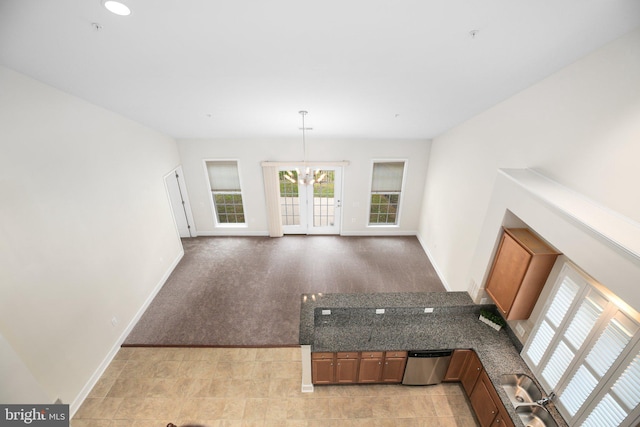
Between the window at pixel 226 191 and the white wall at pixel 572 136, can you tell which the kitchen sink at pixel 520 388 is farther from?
the window at pixel 226 191

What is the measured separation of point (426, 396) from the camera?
3396 mm

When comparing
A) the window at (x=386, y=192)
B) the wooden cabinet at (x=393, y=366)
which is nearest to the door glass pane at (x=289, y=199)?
the window at (x=386, y=192)

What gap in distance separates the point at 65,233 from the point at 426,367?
474 centimetres

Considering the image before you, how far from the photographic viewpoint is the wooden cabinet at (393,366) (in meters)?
3.27

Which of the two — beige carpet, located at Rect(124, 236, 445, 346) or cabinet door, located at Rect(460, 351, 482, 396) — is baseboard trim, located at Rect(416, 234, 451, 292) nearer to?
beige carpet, located at Rect(124, 236, 445, 346)

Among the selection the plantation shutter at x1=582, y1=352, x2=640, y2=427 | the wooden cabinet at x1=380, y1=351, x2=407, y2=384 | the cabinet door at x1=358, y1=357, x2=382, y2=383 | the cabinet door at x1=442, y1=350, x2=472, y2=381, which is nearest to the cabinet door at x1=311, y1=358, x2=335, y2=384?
the cabinet door at x1=358, y1=357, x2=382, y2=383

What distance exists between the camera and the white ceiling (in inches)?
61.6

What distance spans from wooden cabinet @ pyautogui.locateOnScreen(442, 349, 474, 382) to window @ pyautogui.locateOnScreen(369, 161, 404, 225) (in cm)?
415

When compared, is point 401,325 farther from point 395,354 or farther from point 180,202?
point 180,202

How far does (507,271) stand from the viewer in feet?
9.46

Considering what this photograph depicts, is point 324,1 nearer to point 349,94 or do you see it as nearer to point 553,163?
point 349,94

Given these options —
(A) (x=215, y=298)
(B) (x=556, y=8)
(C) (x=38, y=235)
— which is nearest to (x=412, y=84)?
(B) (x=556, y=8)

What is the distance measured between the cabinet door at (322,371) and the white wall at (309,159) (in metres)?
4.13

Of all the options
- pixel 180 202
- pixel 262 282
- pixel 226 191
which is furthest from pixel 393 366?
pixel 180 202
